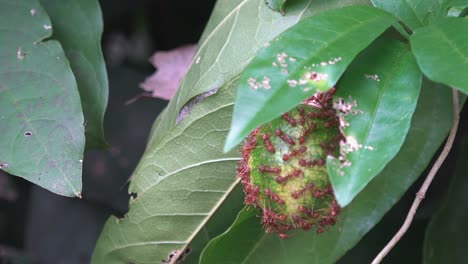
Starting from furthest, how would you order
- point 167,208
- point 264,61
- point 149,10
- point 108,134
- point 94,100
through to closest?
point 149,10 < point 108,134 < point 94,100 < point 167,208 < point 264,61

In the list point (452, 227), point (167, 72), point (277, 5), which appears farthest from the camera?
point (167, 72)

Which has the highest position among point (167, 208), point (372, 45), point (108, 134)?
point (372, 45)

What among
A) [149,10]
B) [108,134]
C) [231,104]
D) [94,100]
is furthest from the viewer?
[149,10]

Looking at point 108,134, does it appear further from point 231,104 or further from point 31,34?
point 231,104

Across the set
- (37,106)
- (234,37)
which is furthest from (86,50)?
(234,37)

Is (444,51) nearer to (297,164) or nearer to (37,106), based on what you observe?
(297,164)

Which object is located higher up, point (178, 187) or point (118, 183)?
point (178, 187)

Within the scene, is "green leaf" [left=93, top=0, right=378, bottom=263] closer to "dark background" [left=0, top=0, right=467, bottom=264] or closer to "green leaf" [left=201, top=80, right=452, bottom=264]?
"green leaf" [left=201, top=80, right=452, bottom=264]

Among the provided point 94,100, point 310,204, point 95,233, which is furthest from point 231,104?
point 95,233
